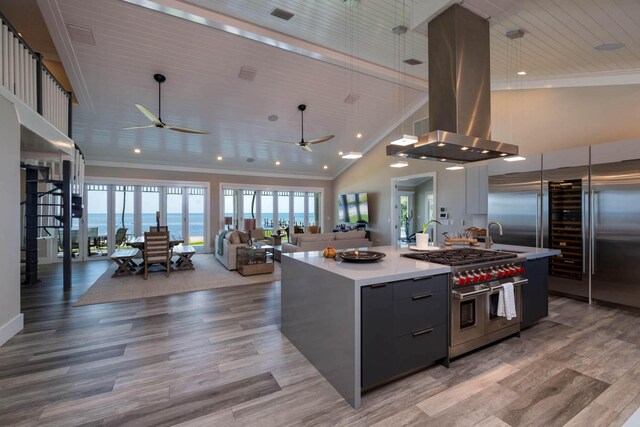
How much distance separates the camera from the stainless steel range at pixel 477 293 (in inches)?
95.3

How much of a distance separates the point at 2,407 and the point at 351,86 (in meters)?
6.72

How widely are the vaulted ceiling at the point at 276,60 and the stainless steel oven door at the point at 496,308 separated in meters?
2.70

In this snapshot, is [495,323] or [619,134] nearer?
[495,323]

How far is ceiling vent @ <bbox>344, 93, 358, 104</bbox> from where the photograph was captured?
6695 millimetres

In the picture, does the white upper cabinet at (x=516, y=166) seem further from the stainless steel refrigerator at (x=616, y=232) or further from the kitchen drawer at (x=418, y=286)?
the kitchen drawer at (x=418, y=286)

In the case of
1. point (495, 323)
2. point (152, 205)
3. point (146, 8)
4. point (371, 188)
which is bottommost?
point (495, 323)

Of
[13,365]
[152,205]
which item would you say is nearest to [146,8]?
[13,365]

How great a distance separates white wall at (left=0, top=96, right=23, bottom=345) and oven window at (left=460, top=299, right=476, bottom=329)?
4.44m

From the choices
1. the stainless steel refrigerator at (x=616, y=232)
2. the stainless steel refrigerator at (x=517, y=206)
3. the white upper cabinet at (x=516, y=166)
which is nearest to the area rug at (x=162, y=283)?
the stainless steel refrigerator at (x=517, y=206)

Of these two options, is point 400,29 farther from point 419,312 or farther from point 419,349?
point 419,349

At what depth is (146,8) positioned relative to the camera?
3.92 meters

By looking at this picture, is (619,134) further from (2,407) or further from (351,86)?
(2,407)

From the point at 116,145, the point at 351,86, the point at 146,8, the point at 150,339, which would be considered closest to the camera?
the point at 150,339

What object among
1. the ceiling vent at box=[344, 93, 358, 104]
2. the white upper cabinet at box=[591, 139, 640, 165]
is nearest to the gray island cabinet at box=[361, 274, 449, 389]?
the white upper cabinet at box=[591, 139, 640, 165]
